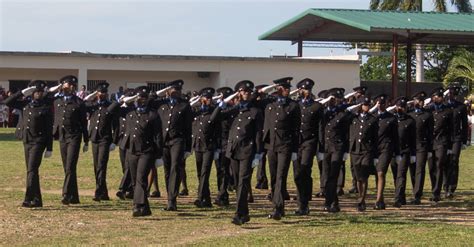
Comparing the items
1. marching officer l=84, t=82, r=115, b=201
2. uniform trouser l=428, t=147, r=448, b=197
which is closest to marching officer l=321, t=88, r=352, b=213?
uniform trouser l=428, t=147, r=448, b=197

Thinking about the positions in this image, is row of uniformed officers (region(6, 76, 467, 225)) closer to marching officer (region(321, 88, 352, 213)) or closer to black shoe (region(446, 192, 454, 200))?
marching officer (region(321, 88, 352, 213))

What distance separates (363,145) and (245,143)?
2513mm

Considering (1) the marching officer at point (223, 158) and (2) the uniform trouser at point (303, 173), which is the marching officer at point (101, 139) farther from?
(2) the uniform trouser at point (303, 173)

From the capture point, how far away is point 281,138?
1252 cm

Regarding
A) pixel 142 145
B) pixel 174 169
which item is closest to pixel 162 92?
pixel 174 169

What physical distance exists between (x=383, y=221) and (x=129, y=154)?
380 cm

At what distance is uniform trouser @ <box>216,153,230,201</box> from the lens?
1448 cm

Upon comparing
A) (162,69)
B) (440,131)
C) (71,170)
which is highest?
(162,69)

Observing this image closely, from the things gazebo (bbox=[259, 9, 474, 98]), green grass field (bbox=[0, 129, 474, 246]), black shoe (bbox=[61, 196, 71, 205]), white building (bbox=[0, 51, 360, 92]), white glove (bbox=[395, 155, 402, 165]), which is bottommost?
green grass field (bbox=[0, 129, 474, 246])

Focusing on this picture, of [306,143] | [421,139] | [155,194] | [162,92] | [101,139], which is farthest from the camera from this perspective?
[155,194]

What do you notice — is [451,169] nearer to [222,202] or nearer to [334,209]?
[334,209]

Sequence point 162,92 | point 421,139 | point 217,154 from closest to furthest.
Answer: point 162,92
point 217,154
point 421,139

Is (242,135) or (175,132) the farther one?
(175,132)

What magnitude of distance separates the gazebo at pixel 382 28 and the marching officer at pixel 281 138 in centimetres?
1957
